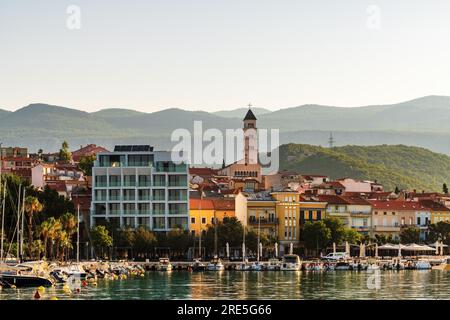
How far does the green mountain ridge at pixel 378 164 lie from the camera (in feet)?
421

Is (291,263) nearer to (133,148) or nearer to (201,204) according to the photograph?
(201,204)

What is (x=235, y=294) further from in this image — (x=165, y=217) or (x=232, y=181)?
(x=232, y=181)

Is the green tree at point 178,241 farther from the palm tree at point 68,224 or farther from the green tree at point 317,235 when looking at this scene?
the green tree at point 317,235

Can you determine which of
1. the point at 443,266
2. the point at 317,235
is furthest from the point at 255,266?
the point at 443,266

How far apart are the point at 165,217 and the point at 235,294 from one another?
3086 centimetres

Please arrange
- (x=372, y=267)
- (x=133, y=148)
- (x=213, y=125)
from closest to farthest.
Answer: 1. (x=372, y=267)
2. (x=133, y=148)
3. (x=213, y=125)

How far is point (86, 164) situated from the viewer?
86812mm

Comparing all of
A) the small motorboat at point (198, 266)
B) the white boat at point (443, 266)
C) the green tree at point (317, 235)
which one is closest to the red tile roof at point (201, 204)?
the green tree at point (317, 235)

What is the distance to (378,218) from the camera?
79.9m

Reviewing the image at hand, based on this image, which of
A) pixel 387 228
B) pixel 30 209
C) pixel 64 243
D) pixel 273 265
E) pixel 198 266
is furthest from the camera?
pixel 387 228

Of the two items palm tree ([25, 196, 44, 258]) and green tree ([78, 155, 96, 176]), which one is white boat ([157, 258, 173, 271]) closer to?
palm tree ([25, 196, 44, 258])

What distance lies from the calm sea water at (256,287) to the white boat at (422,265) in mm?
9683

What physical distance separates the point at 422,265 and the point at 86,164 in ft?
99.7
